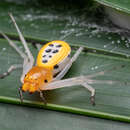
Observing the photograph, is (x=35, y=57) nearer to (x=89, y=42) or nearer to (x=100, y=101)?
(x=89, y=42)

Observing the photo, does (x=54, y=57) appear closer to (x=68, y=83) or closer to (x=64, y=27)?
(x=68, y=83)

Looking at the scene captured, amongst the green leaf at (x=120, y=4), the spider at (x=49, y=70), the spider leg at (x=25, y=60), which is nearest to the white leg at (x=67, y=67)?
the spider at (x=49, y=70)

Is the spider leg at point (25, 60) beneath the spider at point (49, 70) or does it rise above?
beneath

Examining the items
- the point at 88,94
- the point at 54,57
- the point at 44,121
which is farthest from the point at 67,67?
the point at 44,121

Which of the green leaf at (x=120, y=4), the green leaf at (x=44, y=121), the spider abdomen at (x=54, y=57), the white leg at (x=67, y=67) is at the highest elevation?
the green leaf at (x=120, y=4)

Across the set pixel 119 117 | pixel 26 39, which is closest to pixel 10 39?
pixel 26 39

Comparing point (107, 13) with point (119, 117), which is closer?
point (119, 117)

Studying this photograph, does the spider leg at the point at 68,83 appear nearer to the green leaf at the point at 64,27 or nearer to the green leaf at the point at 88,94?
the green leaf at the point at 88,94

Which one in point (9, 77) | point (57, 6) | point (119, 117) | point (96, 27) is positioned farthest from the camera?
point (57, 6)

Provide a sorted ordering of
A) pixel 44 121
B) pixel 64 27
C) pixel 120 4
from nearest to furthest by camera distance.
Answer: pixel 44 121, pixel 120 4, pixel 64 27
